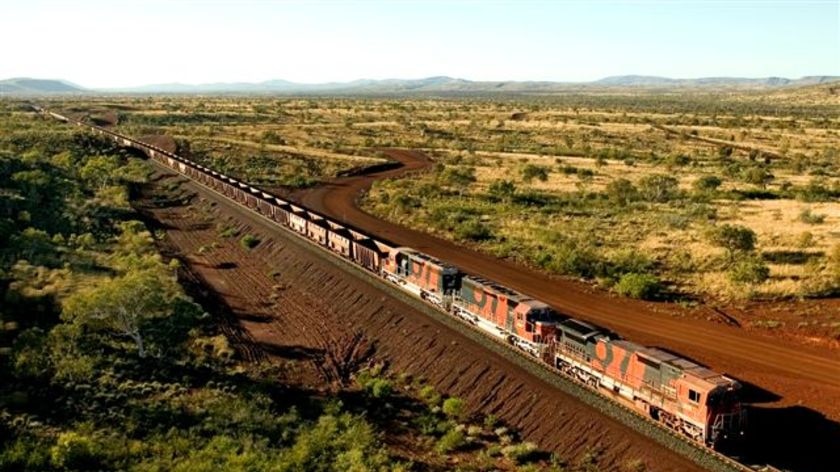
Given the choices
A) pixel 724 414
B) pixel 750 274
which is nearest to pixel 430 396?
pixel 724 414

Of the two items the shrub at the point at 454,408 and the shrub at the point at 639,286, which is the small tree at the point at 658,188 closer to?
the shrub at the point at 639,286

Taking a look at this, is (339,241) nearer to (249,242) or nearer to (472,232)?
(249,242)

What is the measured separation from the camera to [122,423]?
27.2 metres

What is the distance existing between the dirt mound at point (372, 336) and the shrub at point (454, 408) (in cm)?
78

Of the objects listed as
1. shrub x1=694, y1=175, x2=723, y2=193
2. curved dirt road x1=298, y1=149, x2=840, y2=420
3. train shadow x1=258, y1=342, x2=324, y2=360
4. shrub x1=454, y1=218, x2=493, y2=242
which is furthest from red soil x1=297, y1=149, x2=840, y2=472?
shrub x1=694, y1=175, x2=723, y2=193

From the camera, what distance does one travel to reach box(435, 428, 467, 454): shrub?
26734 millimetres

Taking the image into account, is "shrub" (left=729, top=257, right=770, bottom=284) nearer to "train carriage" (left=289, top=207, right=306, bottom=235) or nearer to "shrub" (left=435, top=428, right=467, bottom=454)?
"shrub" (left=435, top=428, right=467, bottom=454)

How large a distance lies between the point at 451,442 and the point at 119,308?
21.2m

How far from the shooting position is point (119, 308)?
35938 millimetres

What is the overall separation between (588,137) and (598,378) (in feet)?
383

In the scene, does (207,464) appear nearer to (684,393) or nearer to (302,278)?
(684,393)

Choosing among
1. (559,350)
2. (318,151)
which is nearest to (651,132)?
(318,151)

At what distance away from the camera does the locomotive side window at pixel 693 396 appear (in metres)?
24.1

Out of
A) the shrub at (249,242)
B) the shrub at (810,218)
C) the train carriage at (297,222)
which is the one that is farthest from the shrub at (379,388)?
the shrub at (810,218)
